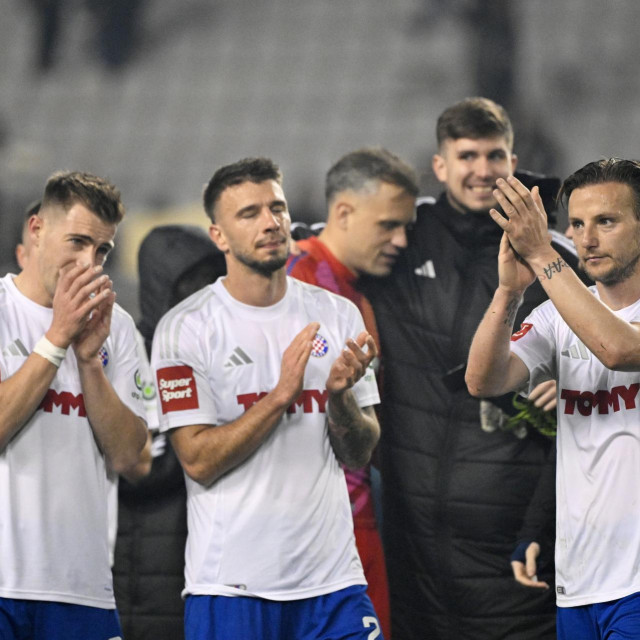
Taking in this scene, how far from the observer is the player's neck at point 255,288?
381cm

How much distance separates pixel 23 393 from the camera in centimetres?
329

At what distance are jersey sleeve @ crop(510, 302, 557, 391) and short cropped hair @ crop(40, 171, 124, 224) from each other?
153 cm

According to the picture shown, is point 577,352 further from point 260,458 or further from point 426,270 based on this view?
point 426,270

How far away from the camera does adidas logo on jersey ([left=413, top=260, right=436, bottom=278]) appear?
4699 millimetres

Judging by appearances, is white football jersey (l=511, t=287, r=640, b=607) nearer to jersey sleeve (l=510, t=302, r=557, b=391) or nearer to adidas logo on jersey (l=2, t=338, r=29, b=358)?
jersey sleeve (l=510, t=302, r=557, b=391)

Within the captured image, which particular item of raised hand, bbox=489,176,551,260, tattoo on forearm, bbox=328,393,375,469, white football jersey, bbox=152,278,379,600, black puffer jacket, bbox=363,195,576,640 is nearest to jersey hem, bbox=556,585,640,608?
white football jersey, bbox=152,278,379,600

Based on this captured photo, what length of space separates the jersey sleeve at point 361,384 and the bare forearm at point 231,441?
428mm

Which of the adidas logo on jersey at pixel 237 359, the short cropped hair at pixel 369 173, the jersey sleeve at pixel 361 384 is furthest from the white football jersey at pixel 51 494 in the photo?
the short cropped hair at pixel 369 173

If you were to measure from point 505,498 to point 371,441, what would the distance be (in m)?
1.13

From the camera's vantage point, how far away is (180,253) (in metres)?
4.88

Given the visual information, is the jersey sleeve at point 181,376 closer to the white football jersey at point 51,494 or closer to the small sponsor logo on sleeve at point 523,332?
the white football jersey at point 51,494

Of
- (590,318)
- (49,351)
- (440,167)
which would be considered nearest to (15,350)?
(49,351)

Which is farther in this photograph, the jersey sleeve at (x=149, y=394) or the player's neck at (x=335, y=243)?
the player's neck at (x=335, y=243)

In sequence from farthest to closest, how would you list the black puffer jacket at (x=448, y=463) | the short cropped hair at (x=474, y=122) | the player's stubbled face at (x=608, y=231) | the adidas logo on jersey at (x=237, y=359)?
the short cropped hair at (x=474, y=122)
the black puffer jacket at (x=448, y=463)
the adidas logo on jersey at (x=237, y=359)
the player's stubbled face at (x=608, y=231)
